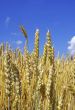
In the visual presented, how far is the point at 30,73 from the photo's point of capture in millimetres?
2379

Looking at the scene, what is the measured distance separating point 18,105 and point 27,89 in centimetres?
22

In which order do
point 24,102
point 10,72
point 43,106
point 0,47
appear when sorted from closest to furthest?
1. point 10,72
2. point 43,106
3. point 24,102
4. point 0,47

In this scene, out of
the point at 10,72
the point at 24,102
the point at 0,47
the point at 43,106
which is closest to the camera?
the point at 10,72

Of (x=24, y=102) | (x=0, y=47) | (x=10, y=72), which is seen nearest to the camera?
(x=10, y=72)

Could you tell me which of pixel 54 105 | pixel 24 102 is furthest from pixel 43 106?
pixel 24 102

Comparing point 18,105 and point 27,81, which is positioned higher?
point 27,81

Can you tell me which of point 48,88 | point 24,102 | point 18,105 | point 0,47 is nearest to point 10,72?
point 48,88

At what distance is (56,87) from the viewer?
230 cm

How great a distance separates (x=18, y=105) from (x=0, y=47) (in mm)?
1832

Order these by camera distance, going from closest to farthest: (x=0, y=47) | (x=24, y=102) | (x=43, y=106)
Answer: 1. (x=43, y=106)
2. (x=24, y=102)
3. (x=0, y=47)

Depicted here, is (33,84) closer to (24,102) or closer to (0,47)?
(24,102)

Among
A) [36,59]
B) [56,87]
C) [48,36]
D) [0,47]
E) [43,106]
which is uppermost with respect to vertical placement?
[0,47]

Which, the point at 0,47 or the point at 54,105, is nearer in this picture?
the point at 54,105

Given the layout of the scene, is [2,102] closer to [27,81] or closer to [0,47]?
[27,81]
